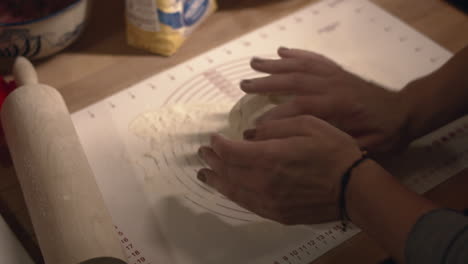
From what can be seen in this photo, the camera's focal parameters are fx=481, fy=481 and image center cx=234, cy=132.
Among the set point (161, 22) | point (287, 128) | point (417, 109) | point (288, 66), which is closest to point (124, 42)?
point (161, 22)

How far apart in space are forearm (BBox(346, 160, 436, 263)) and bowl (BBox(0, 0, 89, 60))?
0.59 metres

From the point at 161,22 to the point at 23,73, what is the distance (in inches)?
10.6

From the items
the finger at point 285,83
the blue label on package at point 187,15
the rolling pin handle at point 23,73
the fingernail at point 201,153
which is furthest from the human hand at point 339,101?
the rolling pin handle at point 23,73

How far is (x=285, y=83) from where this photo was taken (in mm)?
761

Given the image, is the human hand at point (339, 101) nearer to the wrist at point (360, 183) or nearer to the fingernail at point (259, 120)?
the fingernail at point (259, 120)

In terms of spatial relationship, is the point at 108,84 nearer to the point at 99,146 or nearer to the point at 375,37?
the point at 99,146

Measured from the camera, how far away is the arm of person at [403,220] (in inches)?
20.0

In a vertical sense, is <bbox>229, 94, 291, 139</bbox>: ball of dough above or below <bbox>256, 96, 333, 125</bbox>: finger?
below

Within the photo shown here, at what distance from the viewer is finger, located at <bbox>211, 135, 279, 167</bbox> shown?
2.07ft

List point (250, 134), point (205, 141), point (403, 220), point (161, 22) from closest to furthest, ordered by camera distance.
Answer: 1. point (403, 220)
2. point (250, 134)
3. point (205, 141)
4. point (161, 22)

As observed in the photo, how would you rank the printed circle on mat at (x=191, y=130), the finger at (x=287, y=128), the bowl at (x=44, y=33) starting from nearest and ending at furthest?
the finger at (x=287, y=128)
the printed circle on mat at (x=191, y=130)
the bowl at (x=44, y=33)

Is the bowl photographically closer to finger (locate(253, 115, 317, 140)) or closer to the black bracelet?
finger (locate(253, 115, 317, 140))

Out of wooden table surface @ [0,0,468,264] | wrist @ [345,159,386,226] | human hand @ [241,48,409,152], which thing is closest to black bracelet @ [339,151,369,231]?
wrist @ [345,159,386,226]

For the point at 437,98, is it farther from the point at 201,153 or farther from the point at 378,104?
the point at 201,153
